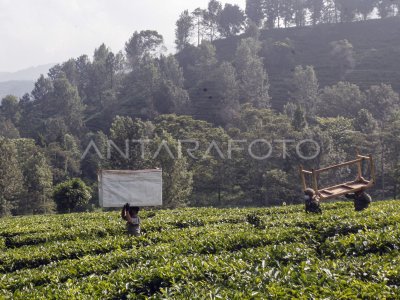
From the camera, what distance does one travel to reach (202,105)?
90250 mm

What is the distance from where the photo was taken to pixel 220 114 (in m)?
84.3

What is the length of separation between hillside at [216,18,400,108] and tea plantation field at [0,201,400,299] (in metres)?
79.5

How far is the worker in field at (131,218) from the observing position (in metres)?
13.6

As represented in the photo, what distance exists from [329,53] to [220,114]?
147 feet

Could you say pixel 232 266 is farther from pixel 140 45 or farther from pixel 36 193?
pixel 140 45

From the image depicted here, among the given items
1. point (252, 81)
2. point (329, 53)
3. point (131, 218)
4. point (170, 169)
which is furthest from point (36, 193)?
point (329, 53)

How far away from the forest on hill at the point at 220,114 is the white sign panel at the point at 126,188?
15.9 metres

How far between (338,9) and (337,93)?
68.3 m

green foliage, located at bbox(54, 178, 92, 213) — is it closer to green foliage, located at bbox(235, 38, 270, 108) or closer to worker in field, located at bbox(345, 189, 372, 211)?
worker in field, located at bbox(345, 189, 372, 211)

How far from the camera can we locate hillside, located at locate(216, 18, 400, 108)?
93938 millimetres

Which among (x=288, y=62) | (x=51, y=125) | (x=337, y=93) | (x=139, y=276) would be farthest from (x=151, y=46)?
(x=139, y=276)

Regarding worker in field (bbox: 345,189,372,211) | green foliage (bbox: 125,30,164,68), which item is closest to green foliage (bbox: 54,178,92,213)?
worker in field (bbox: 345,189,372,211)

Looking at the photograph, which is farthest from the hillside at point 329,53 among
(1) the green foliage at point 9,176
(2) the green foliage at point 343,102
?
(1) the green foliage at point 9,176

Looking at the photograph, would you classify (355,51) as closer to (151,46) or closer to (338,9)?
(338,9)
